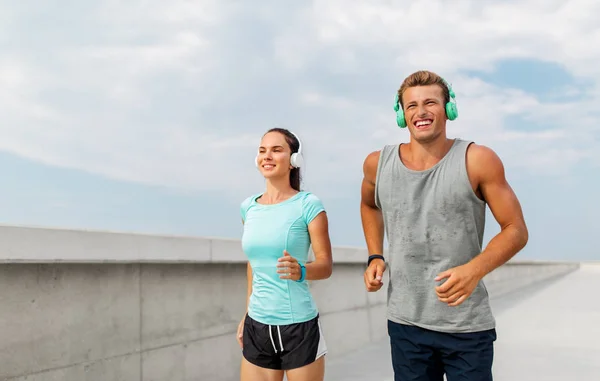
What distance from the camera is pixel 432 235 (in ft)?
8.04

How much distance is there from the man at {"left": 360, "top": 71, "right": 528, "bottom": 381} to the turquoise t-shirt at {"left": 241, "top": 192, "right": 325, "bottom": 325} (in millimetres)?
386

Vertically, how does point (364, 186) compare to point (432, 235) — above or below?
above

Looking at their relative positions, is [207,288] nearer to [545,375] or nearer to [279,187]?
[279,187]

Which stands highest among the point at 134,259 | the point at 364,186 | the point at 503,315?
the point at 364,186

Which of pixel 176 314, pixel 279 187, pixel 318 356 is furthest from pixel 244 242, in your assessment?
pixel 176 314

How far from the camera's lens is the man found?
2400 millimetres

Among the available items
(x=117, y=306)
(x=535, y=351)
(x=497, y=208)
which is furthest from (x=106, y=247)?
(x=535, y=351)

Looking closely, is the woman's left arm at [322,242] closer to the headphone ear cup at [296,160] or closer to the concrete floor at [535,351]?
the headphone ear cup at [296,160]

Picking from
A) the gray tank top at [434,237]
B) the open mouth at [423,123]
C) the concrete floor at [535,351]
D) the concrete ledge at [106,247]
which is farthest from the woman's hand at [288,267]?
the concrete floor at [535,351]

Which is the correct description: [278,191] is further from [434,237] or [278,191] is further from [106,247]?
[106,247]

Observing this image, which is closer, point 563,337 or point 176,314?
point 176,314

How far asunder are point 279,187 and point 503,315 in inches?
362

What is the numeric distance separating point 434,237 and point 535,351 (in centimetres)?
548

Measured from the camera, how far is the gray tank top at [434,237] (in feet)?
7.95
